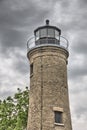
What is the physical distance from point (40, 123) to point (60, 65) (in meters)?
4.96

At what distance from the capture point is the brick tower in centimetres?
2520

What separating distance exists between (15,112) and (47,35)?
893 cm

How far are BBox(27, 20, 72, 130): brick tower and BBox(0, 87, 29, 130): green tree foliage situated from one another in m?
4.47

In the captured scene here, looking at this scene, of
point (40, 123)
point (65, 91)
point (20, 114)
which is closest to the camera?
point (40, 123)

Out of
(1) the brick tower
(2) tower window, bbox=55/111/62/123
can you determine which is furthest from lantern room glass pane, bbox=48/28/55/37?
(2) tower window, bbox=55/111/62/123

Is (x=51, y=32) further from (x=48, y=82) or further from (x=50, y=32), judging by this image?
(x=48, y=82)

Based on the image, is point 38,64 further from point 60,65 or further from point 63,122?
point 63,122

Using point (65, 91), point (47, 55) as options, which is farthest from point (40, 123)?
point (47, 55)

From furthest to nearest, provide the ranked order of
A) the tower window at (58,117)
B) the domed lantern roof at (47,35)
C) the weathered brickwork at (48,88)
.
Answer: the domed lantern roof at (47,35) < the tower window at (58,117) < the weathered brickwork at (48,88)

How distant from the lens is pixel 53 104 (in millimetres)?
25469

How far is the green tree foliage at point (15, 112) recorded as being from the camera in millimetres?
30369

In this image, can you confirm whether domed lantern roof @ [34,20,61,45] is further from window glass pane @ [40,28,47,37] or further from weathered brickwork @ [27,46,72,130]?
weathered brickwork @ [27,46,72,130]

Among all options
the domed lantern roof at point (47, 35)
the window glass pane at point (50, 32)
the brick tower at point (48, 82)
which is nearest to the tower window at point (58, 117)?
the brick tower at point (48, 82)

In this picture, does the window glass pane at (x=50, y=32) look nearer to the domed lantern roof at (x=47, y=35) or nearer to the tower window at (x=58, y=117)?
the domed lantern roof at (x=47, y=35)
